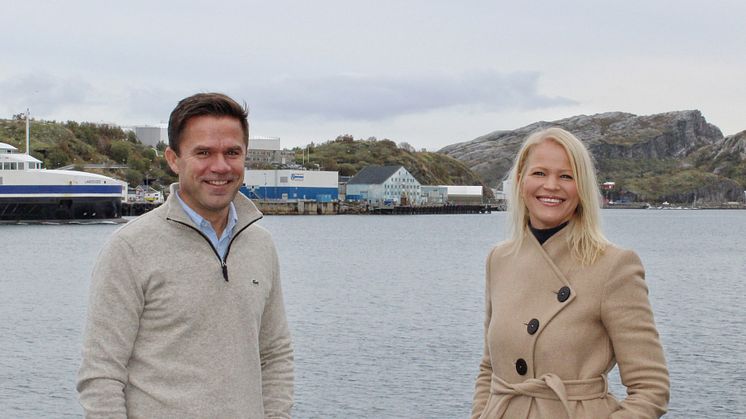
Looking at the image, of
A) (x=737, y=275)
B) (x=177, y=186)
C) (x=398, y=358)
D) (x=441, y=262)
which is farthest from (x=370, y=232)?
(x=177, y=186)

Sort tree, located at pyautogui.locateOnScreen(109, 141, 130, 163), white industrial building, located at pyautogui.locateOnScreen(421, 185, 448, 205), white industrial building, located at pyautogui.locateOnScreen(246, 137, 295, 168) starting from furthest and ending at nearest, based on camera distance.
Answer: white industrial building, located at pyautogui.locateOnScreen(246, 137, 295, 168)
white industrial building, located at pyautogui.locateOnScreen(421, 185, 448, 205)
tree, located at pyautogui.locateOnScreen(109, 141, 130, 163)

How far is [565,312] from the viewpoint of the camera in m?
3.09

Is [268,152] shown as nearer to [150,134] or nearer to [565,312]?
[150,134]

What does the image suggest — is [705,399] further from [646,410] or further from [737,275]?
[737,275]

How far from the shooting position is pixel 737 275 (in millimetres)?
46062

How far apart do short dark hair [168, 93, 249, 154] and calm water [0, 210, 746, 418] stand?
12688mm

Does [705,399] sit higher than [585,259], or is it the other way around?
[585,259]

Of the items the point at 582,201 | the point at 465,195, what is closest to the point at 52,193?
the point at 582,201

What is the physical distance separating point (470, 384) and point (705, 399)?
4.12 m

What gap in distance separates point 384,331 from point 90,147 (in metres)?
124

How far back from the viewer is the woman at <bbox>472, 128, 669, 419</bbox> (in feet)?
9.84

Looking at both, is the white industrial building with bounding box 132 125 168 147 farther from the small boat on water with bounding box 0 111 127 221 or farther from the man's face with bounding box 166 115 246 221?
the man's face with bounding box 166 115 246 221

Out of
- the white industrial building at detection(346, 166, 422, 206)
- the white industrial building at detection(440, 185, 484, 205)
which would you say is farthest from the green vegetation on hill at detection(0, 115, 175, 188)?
the white industrial building at detection(440, 185, 484, 205)

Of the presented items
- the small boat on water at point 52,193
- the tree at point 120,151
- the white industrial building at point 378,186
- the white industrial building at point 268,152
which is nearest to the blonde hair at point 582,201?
the small boat on water at point 52,193
